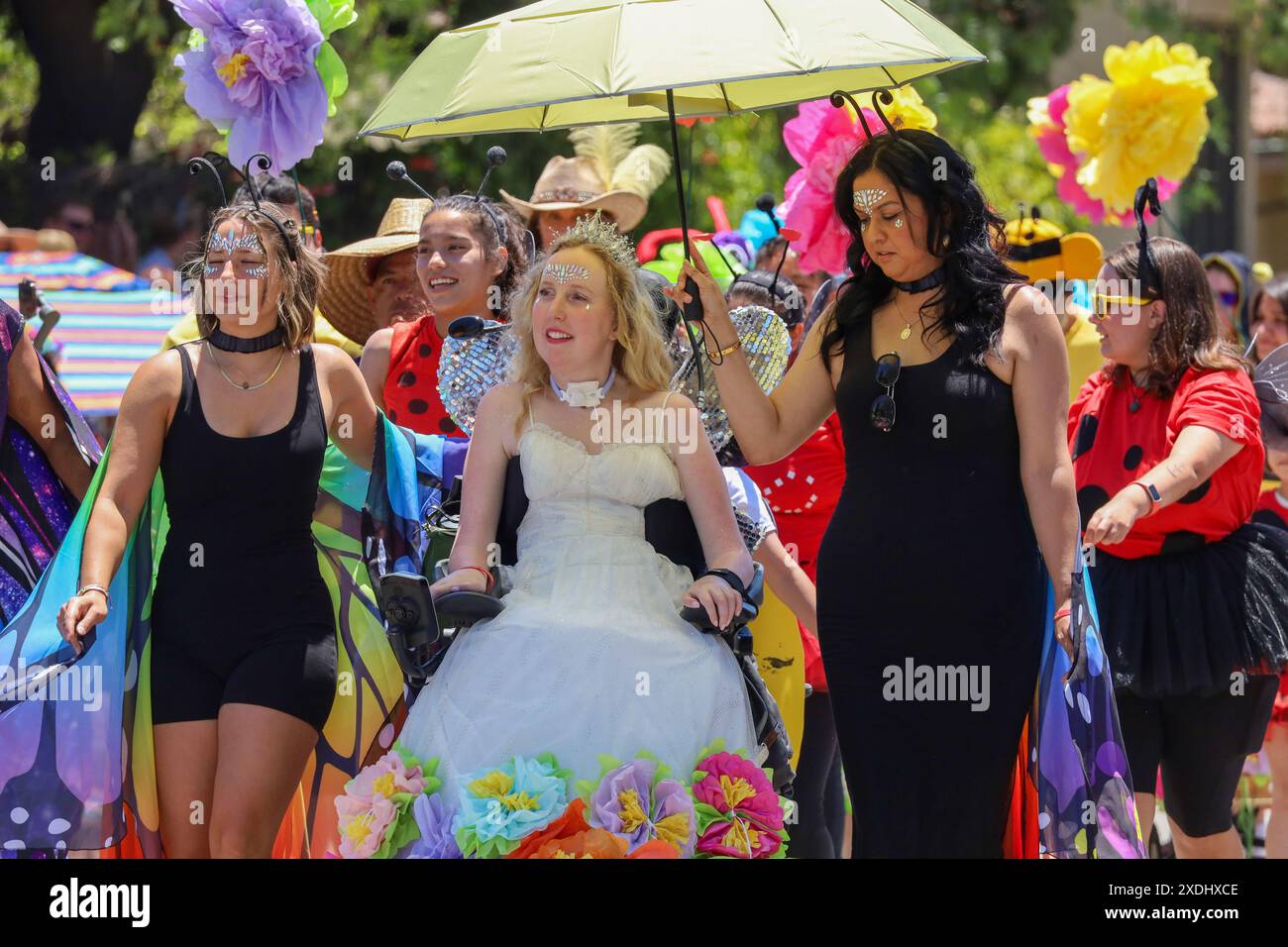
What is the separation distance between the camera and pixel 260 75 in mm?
4391

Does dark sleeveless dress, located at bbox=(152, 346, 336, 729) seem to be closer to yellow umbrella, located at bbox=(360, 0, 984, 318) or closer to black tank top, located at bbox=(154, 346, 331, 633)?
black tank top, located at bbox=(154, 346, 331, 633)

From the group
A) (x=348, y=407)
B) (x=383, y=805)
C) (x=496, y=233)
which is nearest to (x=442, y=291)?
(x=496, y=233)

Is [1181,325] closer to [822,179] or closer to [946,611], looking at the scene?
[822,179]

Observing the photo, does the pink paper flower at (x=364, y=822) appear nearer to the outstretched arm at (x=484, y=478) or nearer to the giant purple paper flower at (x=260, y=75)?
the outstretched arm at (x=484, y=478)

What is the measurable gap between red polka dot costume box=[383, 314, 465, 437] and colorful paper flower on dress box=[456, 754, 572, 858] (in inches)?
66.5

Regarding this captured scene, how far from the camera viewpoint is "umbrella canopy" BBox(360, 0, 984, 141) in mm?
3309

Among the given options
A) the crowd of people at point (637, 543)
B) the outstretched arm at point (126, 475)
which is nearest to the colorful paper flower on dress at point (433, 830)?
the crowd of people at point (637, 543)

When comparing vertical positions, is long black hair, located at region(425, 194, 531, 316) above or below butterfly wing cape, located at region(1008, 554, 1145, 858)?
above

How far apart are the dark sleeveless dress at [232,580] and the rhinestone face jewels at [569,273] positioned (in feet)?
2.21

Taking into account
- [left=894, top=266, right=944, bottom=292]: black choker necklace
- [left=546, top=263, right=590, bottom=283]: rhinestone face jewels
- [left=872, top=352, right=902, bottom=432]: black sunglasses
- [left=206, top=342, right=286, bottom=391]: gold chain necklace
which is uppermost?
[left=546, top=263, right=590, bottom=283]: rhinestone face jewels

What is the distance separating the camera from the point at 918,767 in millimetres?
3475

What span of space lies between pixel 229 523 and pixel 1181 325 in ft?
8.14

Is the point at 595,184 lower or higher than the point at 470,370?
higher

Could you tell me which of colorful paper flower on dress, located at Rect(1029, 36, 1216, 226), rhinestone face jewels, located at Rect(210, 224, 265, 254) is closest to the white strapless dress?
rhinestone face jewels, located at Rect(210, 224, 265, 254)
